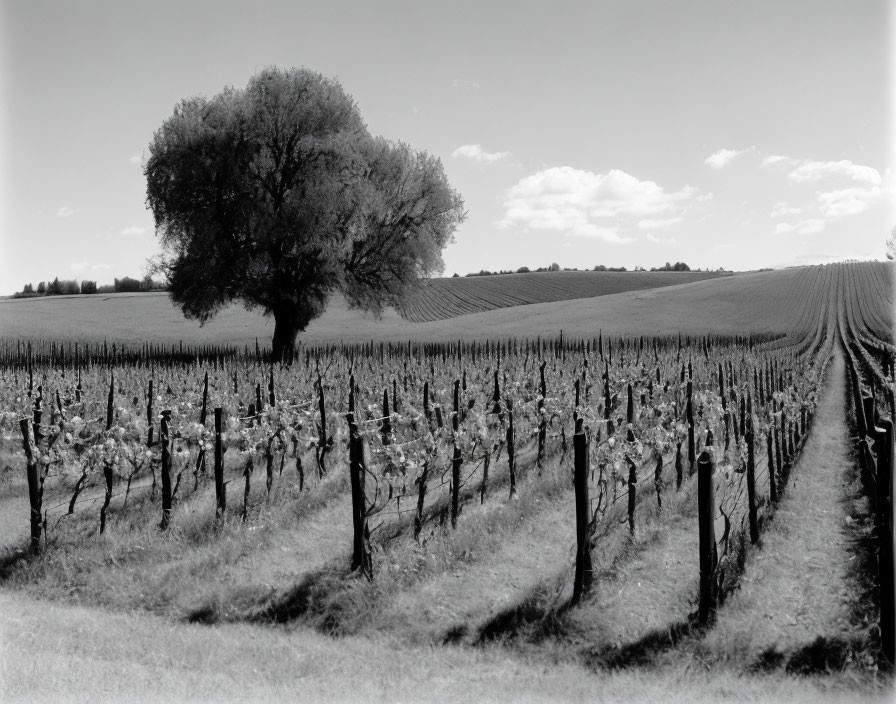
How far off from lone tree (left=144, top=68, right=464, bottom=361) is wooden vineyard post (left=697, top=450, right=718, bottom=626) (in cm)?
2525

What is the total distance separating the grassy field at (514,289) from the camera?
67.6 m

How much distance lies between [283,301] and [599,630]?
27.1 m

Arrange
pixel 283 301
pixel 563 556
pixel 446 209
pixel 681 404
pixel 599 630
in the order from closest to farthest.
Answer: pixel 599 630
pixel 563 556
pixel 681 404
pixel 283 301
pixel 446 209

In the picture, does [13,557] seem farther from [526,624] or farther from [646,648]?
[646,648]

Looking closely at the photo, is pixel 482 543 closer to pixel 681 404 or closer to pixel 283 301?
pixel 681 404

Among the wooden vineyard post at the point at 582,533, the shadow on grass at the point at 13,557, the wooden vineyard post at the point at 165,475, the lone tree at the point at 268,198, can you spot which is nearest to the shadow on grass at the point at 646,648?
the wooden vineyard post at the point at 582,533

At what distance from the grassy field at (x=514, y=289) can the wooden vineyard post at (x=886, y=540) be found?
5365cm

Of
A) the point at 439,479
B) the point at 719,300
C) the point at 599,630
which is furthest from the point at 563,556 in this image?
the point at 719,300

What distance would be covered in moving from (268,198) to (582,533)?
2647 centimetres

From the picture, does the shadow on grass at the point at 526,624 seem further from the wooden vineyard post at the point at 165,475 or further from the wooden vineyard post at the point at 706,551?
the wooden vineyard post at the point at 165,475

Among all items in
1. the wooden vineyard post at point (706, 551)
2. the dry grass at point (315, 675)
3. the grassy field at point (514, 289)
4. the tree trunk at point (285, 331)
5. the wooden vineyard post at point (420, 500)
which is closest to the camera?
the dry grass at point (315, 675)

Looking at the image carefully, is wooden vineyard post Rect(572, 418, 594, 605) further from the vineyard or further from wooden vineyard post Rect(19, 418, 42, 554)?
wooden vineyard post Rect(19, 418, 42, 554)

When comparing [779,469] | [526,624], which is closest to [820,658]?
[526,624]

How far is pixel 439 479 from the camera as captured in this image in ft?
35.5
